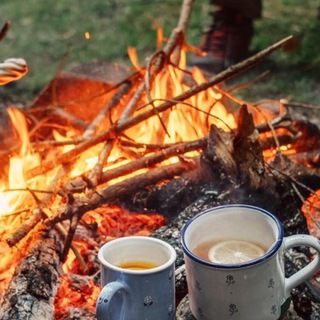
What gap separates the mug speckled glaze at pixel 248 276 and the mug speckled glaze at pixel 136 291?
7cm

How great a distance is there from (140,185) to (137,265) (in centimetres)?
73

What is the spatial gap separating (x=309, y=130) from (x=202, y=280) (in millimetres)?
1665

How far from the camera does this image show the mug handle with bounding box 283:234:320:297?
1.85 meters

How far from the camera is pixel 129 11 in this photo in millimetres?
7145

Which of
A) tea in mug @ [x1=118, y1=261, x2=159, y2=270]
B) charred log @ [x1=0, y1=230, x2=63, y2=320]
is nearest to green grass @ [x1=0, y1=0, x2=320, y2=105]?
charred log @ [x1=0, y1=230, x2=63, y2=320]

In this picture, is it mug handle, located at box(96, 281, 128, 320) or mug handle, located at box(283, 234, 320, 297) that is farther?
mug handle, located at box(283, 234, 320, 297)

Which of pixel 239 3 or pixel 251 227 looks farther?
pixel 239 3

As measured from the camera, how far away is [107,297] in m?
1.76

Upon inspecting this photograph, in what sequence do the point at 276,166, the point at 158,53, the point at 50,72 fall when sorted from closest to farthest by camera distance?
the point at 276,166 < the point at 158,53 < the point at 50,72

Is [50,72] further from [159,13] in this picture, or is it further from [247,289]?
[247,289]

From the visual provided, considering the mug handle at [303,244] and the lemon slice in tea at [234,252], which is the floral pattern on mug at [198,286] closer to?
the lemon slice in tea at [234,252]

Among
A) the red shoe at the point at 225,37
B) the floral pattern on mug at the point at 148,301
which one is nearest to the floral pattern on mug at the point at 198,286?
the floral pattern on mug at the point at 148,301

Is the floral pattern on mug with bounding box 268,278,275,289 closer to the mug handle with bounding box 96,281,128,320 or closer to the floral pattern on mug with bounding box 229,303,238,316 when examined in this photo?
the floral pattern on mug with bounding box 229,303,238,316

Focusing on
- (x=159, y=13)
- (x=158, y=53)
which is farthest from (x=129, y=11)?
(x=158, y=53)
